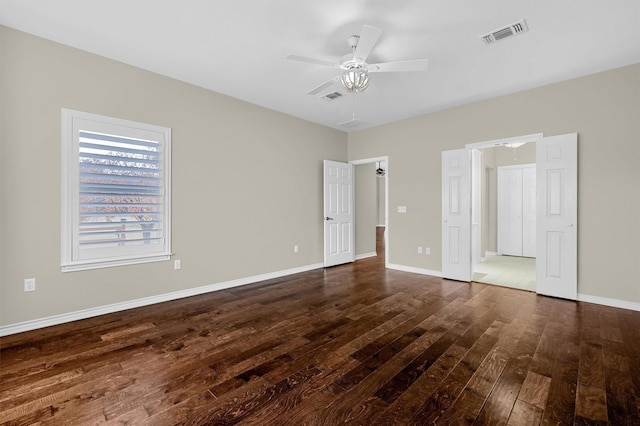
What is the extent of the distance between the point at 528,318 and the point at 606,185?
1984 mm

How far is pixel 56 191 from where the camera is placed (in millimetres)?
2984

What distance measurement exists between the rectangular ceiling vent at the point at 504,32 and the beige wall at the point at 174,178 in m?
3.25

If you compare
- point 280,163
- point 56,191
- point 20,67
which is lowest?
point 56,191

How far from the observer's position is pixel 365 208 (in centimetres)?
702

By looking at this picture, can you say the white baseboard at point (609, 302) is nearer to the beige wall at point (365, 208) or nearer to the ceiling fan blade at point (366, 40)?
the beige wall at point (365, 208)

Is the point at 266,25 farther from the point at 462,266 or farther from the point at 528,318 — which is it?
the point at 462,266

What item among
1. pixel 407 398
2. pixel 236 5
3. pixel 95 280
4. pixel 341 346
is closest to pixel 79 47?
pixel 236 5

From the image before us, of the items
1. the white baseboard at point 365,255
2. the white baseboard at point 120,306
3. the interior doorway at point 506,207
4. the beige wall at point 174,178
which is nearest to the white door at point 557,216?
the interior doorway at point 506,207

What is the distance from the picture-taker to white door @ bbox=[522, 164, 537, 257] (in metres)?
6.60

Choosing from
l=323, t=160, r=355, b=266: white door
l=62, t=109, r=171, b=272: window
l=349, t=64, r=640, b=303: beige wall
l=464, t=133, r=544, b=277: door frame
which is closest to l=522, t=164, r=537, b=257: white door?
l=464, t=133, r=544, b=277: door frame

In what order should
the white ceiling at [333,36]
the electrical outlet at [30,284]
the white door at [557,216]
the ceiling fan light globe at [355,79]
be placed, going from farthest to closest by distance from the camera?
the white door at [557,216] → the ceiling fan light globe at [355,79] → the electrical outlet at [30,284] → the white ceiling at [333,36]

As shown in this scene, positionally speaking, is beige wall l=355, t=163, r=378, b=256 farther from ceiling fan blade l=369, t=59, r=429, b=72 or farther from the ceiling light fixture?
ceiling fan blade l=369, t=59, r=429, b=72

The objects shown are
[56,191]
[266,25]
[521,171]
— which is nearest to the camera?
[266,25]

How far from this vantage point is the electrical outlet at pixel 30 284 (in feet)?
9.31
